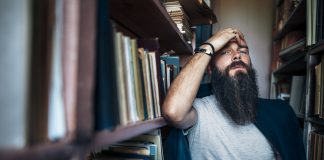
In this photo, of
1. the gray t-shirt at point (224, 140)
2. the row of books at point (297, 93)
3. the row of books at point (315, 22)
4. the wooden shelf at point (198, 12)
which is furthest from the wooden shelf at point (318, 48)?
the wooden shelf at point (198, 12)

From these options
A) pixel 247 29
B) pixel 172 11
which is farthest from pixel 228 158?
pixel 247 29

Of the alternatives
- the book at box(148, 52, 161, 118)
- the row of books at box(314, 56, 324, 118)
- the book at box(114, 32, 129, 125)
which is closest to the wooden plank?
the book at box(114, 32, 129, 125)

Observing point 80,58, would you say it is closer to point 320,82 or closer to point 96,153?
point 96,153

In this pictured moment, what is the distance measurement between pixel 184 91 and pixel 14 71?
0.73 m

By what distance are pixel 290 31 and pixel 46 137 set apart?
2277 mm

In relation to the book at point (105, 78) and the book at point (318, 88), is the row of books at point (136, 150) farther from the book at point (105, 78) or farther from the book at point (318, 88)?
the book at point (318, 88)

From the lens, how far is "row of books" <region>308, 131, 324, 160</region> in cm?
128

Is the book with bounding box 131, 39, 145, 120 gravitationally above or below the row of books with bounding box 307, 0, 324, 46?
below

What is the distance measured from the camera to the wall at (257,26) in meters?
2.72

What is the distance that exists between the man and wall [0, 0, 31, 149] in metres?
0.71

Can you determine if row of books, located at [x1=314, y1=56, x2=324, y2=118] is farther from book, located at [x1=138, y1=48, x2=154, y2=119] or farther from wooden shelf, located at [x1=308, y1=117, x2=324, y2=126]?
book, located at [x1=138, y1=48, x2=154, y2=119]

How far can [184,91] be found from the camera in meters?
0.99

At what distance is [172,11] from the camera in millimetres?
1489

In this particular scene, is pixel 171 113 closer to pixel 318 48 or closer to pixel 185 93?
pixel 185 93
